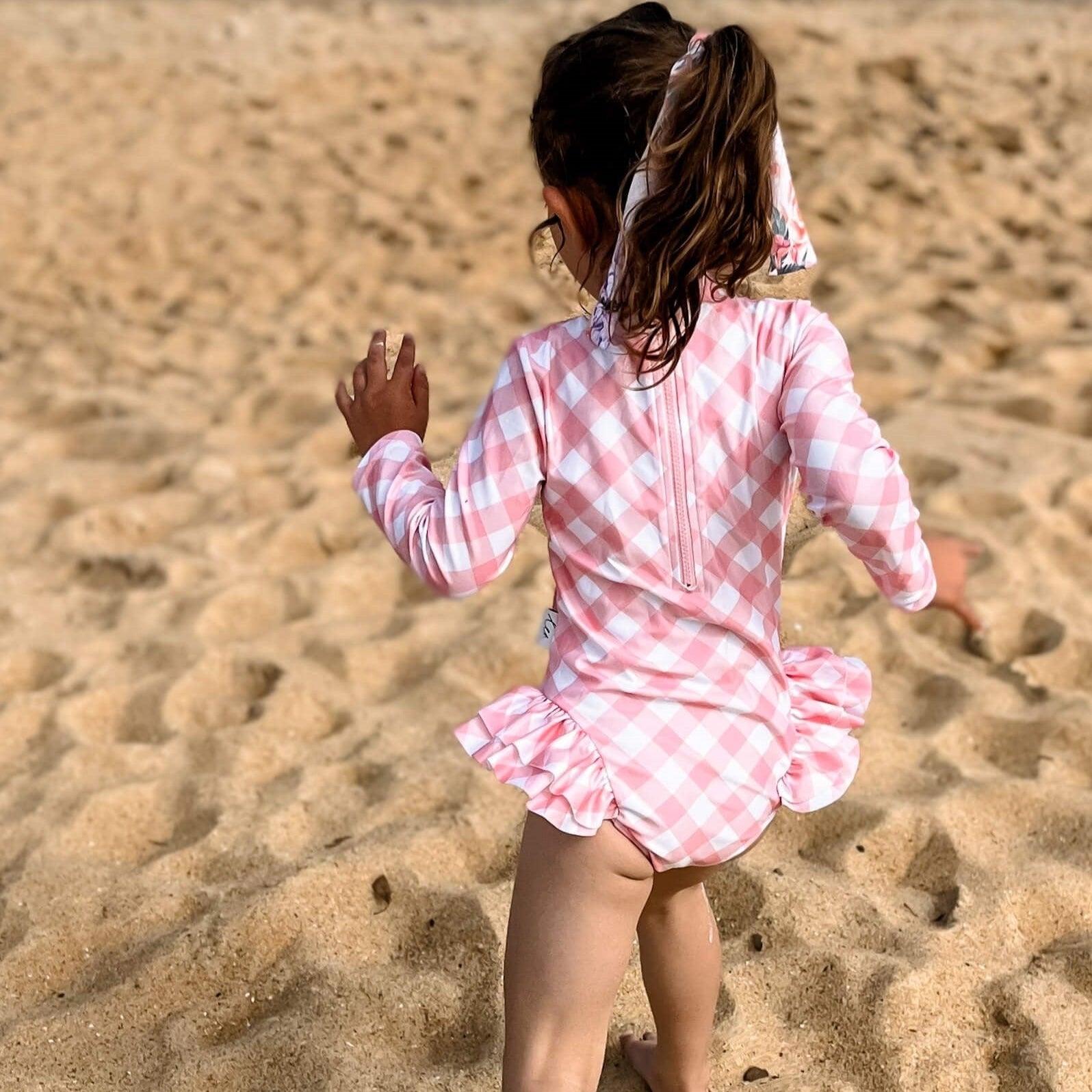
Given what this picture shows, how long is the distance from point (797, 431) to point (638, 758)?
0.39 metres

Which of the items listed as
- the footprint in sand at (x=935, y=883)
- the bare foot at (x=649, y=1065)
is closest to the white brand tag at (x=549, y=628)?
the bare foot at (x=649, y=1065)

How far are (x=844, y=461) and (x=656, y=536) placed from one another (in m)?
0.22

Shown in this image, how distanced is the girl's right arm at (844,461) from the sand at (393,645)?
3.16ft

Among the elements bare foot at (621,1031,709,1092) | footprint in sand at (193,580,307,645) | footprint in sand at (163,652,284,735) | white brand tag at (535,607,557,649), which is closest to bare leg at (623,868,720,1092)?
bare foot at (621,1031,709,1092)

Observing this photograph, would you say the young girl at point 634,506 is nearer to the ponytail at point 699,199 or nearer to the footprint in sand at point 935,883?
the ponytail at point 699,199

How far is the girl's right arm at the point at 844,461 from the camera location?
1.36 meters

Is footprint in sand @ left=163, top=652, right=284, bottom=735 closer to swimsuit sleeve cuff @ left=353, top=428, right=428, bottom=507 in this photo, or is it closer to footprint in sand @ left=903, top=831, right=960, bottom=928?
footprint in sand @ left=903, top=831, right=960, bottom=928

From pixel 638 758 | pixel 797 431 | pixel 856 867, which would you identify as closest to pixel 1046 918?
pixel 856 867

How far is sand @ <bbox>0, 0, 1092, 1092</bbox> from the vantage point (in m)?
2.14

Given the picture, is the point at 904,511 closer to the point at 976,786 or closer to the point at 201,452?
the point at 976,786

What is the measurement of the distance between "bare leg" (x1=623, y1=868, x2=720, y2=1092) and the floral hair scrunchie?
68 centimetres

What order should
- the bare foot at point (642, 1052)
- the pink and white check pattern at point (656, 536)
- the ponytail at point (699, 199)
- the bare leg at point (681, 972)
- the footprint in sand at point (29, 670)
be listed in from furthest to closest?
the footprint in sand at point (29, 670), the bare foot at point (642, 1052), the bare leg at point (681, 972), the pink and white check pattern at point (656, 536), the ponytail at point (699, 199)

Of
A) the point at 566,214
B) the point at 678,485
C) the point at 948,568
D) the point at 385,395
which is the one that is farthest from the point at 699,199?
the point at 948,568

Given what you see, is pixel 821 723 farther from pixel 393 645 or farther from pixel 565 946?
pixel 393 645
